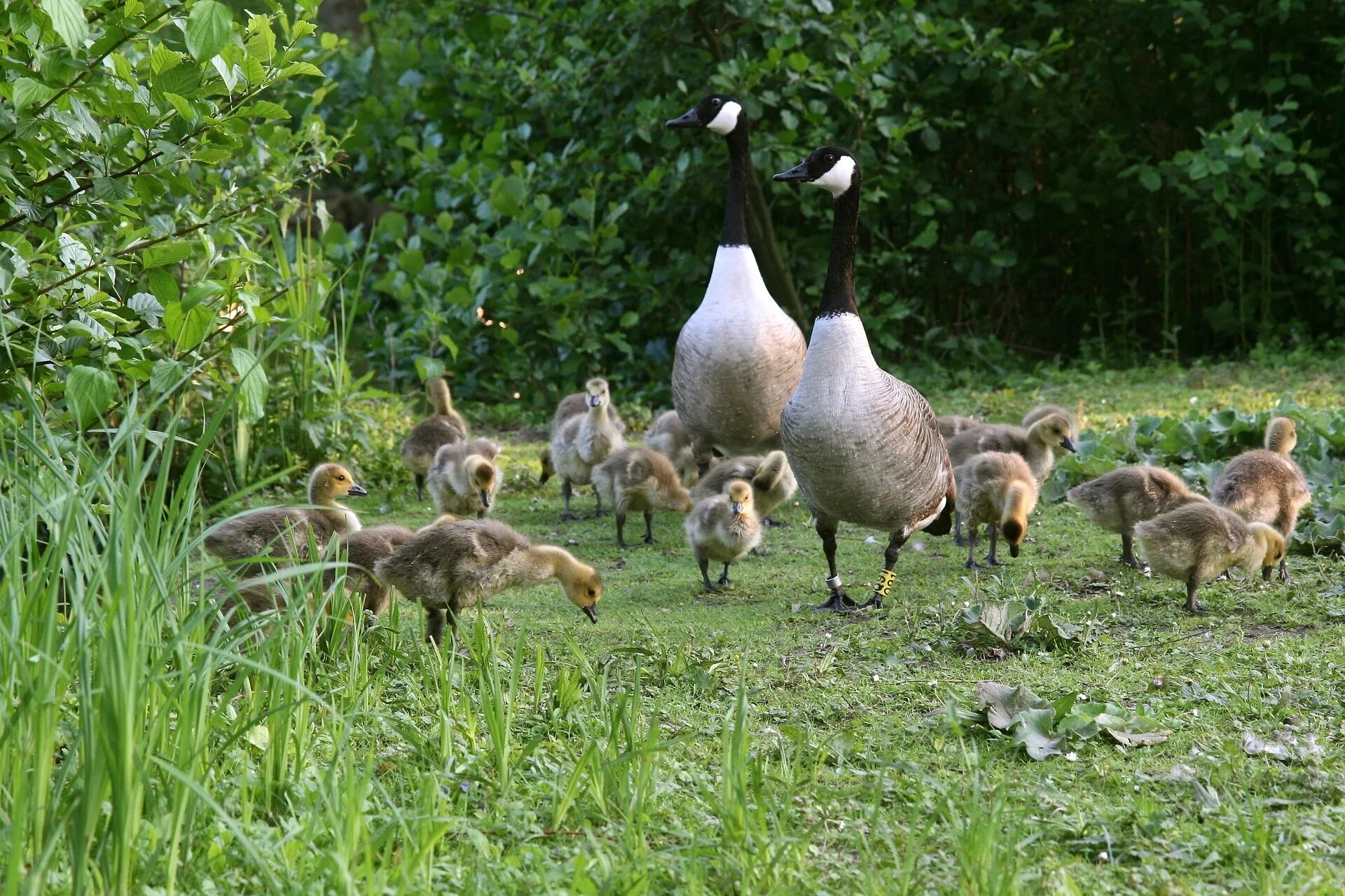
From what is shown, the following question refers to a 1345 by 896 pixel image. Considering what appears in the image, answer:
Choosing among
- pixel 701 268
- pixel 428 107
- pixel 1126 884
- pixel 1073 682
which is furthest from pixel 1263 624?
pixel 428 107

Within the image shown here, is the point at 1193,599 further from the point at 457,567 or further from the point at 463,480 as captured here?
the point at 463,480

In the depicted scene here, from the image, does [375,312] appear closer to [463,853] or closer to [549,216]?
[549,216]

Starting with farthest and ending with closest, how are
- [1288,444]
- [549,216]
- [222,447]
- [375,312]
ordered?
[375,312] → [549,216] → [222,447] → [1288,444]

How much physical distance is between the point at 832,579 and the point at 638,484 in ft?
5.31

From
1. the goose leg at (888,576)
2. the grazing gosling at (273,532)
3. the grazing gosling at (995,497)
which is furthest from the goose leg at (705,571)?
the grazing gosling at (273,532)

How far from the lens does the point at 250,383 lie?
441cm

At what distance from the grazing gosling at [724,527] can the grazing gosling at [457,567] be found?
119cm

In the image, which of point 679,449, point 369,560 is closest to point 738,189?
point 679,449

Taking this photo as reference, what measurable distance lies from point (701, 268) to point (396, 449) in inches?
150

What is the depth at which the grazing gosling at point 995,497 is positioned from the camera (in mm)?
6707

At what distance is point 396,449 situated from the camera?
9445mm

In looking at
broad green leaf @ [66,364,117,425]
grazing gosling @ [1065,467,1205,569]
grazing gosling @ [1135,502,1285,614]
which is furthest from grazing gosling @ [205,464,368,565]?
grazing gosling @ [1065,467,1205,569]

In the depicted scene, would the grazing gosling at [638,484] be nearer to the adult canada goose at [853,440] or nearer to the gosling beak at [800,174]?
the adult canada goose at [853,440]

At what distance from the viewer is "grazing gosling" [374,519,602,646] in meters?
5.30
